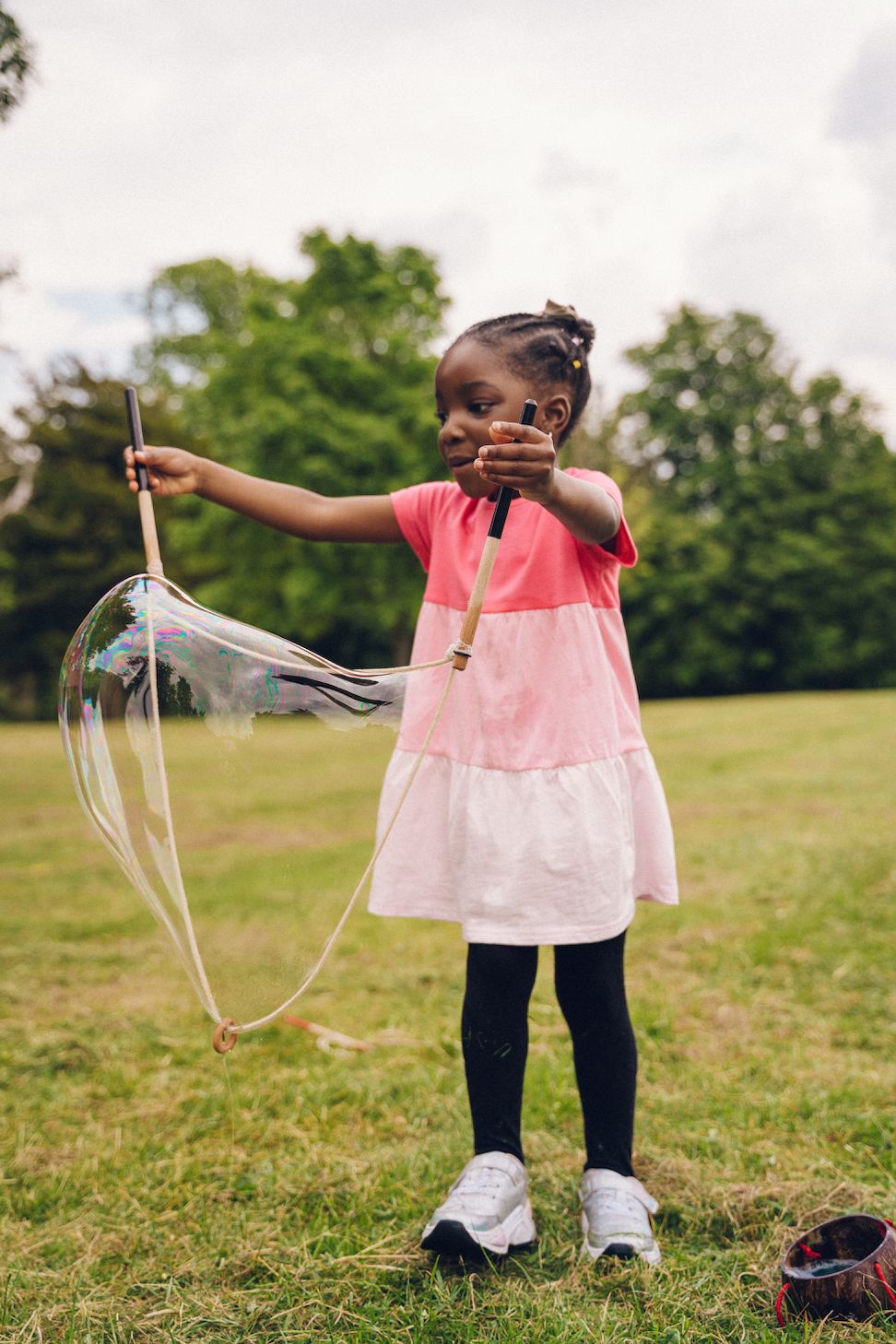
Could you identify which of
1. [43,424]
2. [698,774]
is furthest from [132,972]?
[43,424]

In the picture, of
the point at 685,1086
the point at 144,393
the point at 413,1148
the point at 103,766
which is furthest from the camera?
Answer: the point at 144,393

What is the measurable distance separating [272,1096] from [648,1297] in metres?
1.18

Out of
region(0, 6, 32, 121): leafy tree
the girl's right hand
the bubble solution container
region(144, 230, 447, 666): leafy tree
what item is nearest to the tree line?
region(144, 230, 447, 666): leafy tree

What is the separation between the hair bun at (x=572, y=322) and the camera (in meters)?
1.97

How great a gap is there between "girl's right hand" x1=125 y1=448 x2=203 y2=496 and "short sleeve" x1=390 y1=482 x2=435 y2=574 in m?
0.43

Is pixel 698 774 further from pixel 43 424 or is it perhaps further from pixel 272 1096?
pixel 43 424

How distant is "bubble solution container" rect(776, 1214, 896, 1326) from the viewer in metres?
1.51

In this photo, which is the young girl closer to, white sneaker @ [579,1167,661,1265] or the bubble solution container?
white sneaker @ [579,1167,661,1265]

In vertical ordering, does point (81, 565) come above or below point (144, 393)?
below

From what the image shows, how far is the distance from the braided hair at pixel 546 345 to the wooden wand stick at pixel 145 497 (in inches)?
26.5

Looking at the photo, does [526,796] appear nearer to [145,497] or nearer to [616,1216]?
[616,1216]

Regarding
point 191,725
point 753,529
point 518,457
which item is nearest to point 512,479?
point 518,457

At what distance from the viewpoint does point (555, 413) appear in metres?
1.90

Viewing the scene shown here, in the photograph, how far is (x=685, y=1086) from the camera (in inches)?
95.9
